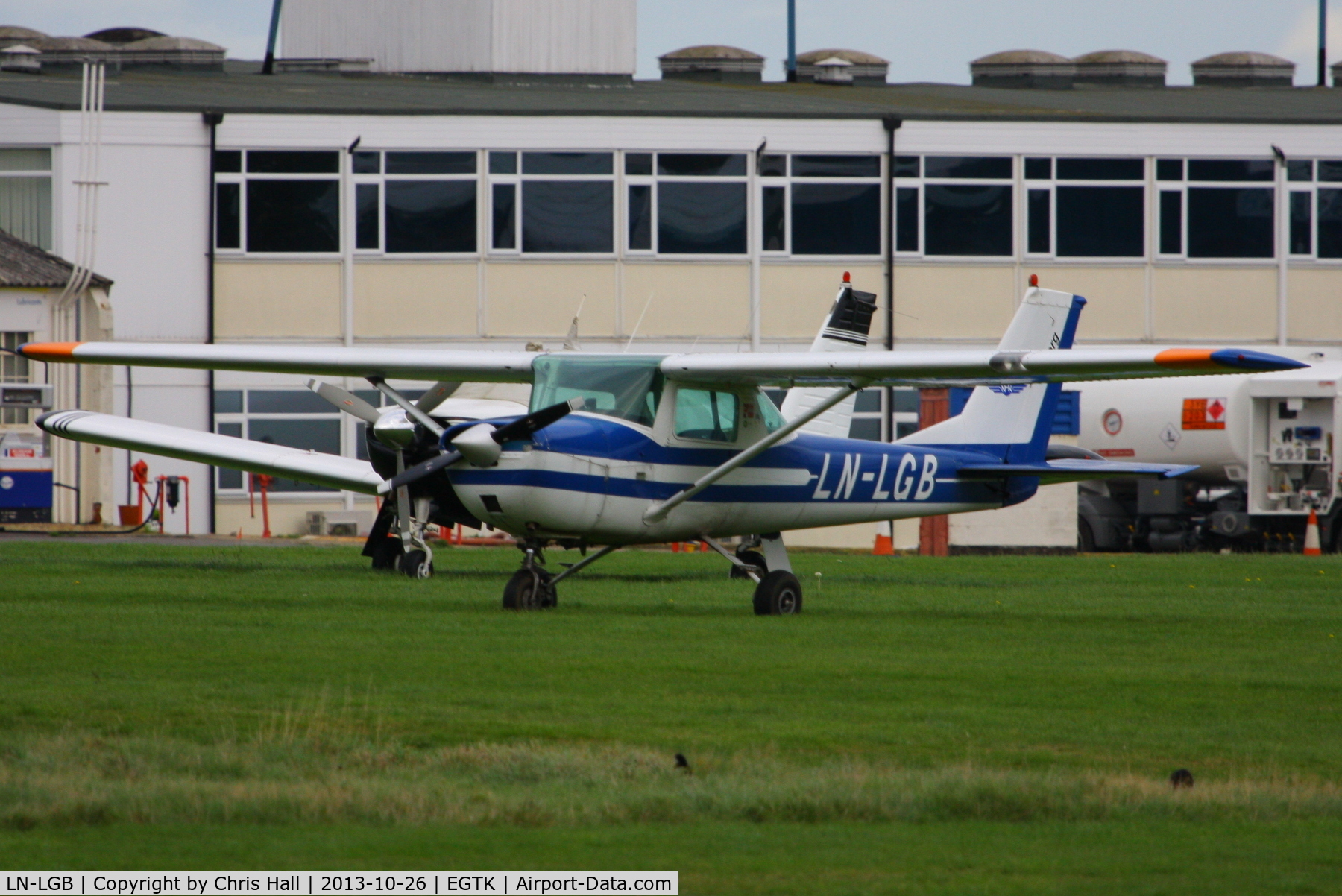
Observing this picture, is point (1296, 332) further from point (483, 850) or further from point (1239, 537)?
point (483, 850)

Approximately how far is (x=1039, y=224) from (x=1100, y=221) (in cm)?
121

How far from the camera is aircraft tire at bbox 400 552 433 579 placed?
19000 mm

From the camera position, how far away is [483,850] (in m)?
6.44

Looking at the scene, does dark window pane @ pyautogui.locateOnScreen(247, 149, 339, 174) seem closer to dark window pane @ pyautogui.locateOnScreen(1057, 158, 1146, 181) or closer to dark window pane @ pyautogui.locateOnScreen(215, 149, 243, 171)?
dark window pane @ pyautogui.locateOnScreen(215, 149, 243, 171)

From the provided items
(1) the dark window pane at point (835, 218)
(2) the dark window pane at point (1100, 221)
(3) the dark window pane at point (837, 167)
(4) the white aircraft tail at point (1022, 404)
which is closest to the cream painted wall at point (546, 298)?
(1) the dark window pane at point (835, 218)

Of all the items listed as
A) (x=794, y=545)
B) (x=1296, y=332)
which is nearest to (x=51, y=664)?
(x=794, y=545)

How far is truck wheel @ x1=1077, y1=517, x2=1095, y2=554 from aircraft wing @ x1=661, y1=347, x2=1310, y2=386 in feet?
58.4

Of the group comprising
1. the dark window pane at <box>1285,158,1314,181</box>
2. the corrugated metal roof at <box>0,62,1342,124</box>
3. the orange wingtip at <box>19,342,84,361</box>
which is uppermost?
the corrugated metal roof at <box>0,62,1342,124</box>

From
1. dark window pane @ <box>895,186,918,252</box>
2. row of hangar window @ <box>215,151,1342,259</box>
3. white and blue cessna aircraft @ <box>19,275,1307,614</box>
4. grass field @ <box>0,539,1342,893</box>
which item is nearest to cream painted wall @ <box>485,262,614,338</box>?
row of hangar window @ <box>215,151,1342,259</box>

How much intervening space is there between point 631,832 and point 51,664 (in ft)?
18.1

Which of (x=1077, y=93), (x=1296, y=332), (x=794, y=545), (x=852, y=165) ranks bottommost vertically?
(x=794, y=545)

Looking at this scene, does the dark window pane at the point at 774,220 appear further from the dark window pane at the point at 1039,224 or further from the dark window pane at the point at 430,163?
the dark window pane at the point at 430,163

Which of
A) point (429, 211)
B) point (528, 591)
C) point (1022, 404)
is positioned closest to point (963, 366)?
point (528, 591)

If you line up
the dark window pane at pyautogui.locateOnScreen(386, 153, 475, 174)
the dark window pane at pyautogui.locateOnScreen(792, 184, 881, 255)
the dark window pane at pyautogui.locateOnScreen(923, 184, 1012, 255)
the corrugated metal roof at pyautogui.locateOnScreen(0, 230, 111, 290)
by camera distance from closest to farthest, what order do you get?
the corrugated metal roof at pyautogui.locateOnScreen(0, 230, 111, 290), the dark window pane at pyautogui.locateOnScreen(386, 153, 475, 174), the dark window pane at pyautogui.locateOnScreen(792, 184, 881, 255), the dark window pane at pyautogui.locateOnScreen(923, 184, 1012, 255)
